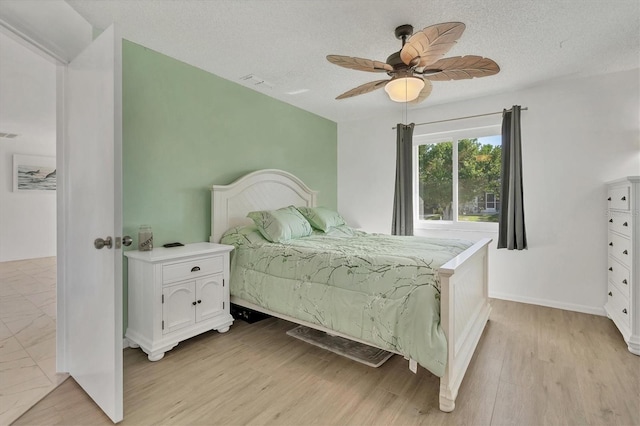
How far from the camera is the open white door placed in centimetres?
143

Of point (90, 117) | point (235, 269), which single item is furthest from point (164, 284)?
point (90, 117)

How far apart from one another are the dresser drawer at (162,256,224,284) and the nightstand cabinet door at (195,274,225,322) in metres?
0.06

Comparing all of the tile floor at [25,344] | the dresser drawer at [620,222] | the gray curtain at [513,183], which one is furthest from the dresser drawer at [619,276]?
the tile floor at [25,344]

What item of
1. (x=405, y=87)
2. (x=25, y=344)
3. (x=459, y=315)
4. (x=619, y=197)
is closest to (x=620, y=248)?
(x=619, y=197)

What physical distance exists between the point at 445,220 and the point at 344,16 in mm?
2812

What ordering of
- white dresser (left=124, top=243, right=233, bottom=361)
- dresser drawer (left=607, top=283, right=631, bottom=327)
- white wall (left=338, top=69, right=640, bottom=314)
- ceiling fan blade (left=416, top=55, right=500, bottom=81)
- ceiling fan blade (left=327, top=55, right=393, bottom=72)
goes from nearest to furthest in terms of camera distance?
ceiling fan blade (left=416, top=55, right=500, bottom=81) → ceiling fan blade (left=327, top=55, right=393, bottom=72) → white dresser (left=124, top=243, right=233, bottom=361) → dresser drawer (left=607, top=283, right=631, bottom=327) → white wall (left=338, top=69, right=640, bottom=314)

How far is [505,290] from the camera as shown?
137 inches

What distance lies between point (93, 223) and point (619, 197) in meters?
3.83

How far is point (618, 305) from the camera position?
2.55 meters

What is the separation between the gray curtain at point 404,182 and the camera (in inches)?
157

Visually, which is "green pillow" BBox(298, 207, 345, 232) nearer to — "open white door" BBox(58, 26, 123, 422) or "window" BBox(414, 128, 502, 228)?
"window" BBox(414, 128, 502, 228)

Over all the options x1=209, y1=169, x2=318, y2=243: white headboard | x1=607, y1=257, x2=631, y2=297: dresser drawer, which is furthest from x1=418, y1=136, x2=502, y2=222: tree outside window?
x1=209, y1=169, x2=318, y2=243: white headboard

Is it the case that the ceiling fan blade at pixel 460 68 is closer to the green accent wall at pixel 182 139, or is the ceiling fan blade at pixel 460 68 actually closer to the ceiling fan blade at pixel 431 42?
the ceiling fan blade at pixel 431 42

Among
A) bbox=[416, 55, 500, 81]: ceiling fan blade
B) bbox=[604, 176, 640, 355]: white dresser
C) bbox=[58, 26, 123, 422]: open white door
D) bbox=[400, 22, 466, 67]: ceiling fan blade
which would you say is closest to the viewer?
bbox=[58, 26, 123, 422]: open white door
